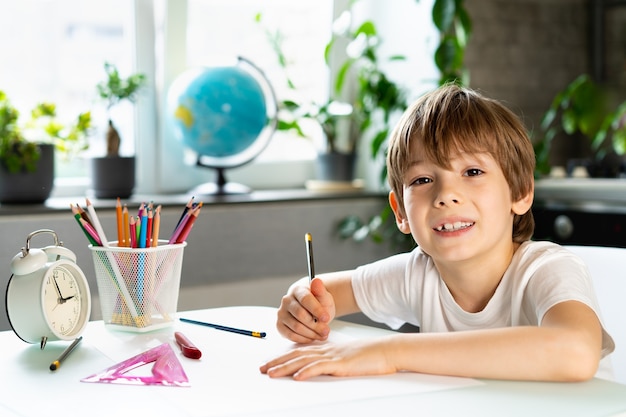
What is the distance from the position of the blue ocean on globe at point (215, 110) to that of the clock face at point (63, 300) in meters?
1.41

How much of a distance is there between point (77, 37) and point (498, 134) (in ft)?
6.01

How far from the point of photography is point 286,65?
2998 mm

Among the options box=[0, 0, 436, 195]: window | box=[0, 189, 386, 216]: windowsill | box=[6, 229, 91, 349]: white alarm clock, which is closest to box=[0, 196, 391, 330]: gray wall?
box=[0, 189, 386, 216]: windowsill

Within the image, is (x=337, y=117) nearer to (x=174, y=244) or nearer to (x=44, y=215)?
(x=44, y=215)

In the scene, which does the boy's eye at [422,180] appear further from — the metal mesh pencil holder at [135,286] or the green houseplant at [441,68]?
the green houseplant at [441,68]

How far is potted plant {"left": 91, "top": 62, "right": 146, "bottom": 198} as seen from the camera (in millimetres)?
2486

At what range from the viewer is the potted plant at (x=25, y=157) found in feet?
7.45

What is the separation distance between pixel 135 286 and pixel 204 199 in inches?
49.9

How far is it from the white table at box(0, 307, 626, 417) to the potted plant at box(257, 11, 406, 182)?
1.86 metres

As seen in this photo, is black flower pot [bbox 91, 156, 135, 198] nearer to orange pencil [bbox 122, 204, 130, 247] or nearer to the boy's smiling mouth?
orange pencil [bbox 122, 204, 130, 247]

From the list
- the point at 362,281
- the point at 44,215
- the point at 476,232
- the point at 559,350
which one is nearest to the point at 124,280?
the point at 362,281

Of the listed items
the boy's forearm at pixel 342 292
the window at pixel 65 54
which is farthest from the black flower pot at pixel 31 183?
the boy's forearm at pixel 342 292

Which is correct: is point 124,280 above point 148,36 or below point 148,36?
below

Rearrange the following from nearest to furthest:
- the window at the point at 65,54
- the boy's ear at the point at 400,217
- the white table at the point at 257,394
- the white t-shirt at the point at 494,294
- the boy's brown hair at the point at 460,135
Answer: the white table at the point at 257,394 → the white t-shirt at the point at 494,294 → the boy's brown hair at the point at 460,135 → the boy's ear at the point at 400,217 → the window at the point at 65,54
